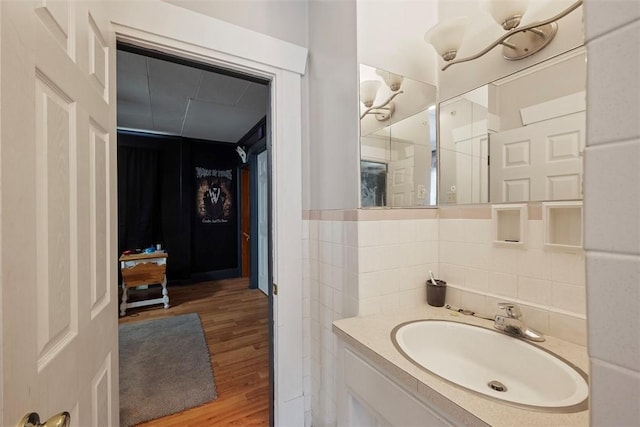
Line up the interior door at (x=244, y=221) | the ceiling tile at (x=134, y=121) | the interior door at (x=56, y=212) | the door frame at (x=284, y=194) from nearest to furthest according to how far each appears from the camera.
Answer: the interior door at (x=56, y=212) < the door frame at (x=284, y=194) < the ceiling tile at (x=134, y=121) < the interior door at (x=244, y=221)

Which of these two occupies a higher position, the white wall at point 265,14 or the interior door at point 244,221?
the white wall at point 265,14

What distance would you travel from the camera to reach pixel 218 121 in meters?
3.66

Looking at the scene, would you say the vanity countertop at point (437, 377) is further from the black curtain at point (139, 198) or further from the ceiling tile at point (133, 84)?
the black curtain at point (139, 198)

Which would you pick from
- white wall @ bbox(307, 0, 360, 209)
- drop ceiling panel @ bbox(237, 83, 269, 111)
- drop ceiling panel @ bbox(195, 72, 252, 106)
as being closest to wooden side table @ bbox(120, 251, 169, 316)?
drop ceiling panel @ bbox(195, 72, 252, 106)

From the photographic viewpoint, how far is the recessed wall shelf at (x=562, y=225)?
91cm

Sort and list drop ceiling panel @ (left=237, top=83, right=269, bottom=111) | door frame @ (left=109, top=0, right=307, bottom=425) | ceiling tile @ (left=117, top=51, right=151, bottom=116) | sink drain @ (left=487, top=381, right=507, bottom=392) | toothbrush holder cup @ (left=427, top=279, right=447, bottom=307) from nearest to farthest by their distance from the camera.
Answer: sink drain @ (left=487, top=381, right=507, bottom=392)
toothbrush holder cup @ (left=427, top=279, right=447, bottom=307)
door frame @ (left=109, top=0, right=307, bottom=425)
ceiling tile @ (left=117, top=51, right=151, bottom=116)
drop ceiling panel @ (left=237, top=83, right=269, bottom=111)

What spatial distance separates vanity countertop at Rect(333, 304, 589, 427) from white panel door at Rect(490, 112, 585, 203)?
0.51 m

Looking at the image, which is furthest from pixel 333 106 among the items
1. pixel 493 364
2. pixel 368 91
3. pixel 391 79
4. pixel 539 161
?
pixel 493 364

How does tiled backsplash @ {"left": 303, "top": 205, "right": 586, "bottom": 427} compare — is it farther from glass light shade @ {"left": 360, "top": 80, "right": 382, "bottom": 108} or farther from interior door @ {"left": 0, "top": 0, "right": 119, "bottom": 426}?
interior door @ {"left": 0, "top": 0, "right": 119, "bottom": 426}

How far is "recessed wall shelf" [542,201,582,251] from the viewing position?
35.8 inches

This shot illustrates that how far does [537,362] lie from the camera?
86 centimetres

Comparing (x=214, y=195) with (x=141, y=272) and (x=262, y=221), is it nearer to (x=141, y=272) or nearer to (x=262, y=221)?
(x=262, y=221)

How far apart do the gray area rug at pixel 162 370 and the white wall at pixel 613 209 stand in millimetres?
2155

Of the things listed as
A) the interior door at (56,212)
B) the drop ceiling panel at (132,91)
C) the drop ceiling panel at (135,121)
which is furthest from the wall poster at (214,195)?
the interior door at (56,212)
